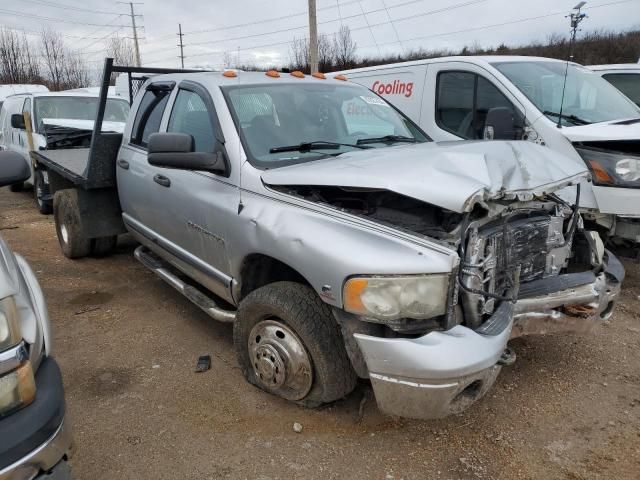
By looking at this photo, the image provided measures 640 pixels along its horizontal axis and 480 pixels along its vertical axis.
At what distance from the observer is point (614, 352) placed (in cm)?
368

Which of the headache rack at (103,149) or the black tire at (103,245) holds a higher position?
the headache rack at (103,149)

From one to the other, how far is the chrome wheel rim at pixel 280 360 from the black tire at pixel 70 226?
3083mm

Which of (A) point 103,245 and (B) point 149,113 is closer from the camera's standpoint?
(B) point 149,113

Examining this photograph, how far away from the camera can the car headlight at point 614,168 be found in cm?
425

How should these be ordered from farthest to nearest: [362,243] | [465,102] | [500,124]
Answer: [465,102] → [500,124] → [362,243]

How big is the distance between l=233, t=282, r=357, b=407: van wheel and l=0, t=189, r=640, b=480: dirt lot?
230 millimetres

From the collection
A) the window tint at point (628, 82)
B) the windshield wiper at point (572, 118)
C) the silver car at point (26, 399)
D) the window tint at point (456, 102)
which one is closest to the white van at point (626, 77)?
the window tint at point (628, 82)

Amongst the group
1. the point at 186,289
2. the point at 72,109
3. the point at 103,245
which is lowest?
the point at 103,245

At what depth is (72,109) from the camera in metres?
9.34

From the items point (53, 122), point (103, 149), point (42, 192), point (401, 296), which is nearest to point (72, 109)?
point (53, 122)

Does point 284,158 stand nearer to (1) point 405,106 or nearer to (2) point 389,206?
(2) point 389,206

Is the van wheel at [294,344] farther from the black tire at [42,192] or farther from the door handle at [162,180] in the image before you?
the black tire at [42,192]

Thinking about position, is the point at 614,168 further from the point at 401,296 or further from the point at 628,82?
the point at 628,82

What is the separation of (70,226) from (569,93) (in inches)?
215
